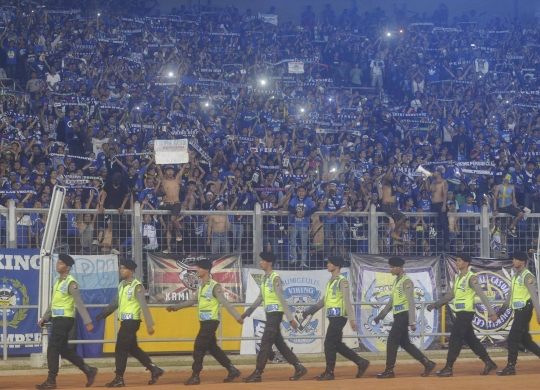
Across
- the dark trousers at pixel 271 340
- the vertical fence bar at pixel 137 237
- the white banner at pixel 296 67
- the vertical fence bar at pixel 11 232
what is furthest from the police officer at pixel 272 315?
the white banner at pixel 296 67

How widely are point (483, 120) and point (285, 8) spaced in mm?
11417

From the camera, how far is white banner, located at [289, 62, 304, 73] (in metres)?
32.2

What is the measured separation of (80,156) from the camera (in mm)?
22656

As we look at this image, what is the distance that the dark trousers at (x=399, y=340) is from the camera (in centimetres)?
1429

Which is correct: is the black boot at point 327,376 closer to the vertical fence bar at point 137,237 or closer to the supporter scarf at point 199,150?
the vertical fence bar at point 137,237

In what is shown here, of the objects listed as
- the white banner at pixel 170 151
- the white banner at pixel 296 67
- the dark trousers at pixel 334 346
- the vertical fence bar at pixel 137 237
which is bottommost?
the dark trousers at pixel 334 346

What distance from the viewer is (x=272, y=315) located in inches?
556

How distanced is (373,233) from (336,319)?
4.18 meters

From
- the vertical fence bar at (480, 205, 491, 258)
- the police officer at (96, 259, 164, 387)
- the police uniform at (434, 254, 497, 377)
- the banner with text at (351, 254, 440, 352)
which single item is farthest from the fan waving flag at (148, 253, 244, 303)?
the vertical fence bar at (480, 205, 491, 258)

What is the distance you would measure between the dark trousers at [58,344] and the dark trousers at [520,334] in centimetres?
668

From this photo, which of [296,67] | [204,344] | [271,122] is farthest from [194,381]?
[296,67]

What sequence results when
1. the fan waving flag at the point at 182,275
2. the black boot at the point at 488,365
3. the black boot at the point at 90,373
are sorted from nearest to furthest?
the black boot at the point at 90,373
the black boot at the point at 488,365
the fan waving flag at the point at 182,275

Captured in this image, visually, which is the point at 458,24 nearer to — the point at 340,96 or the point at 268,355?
the point at 340,96

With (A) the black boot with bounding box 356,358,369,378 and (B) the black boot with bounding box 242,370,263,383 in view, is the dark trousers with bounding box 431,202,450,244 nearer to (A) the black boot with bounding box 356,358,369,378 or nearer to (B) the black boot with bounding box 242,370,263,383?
(A) the black boot with bounding box 356,358,369,378
